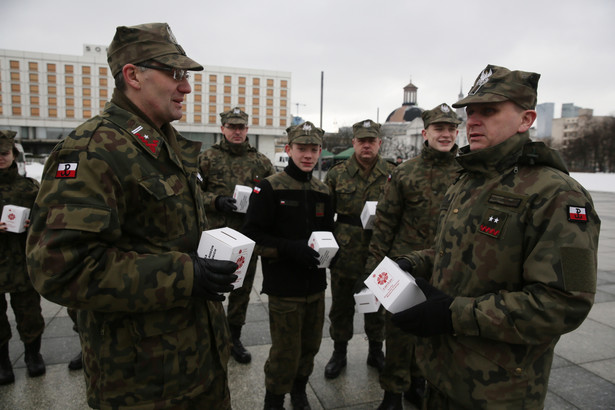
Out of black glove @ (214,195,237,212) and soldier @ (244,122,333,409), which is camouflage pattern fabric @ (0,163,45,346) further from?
soldier @ (244,122,333,409)

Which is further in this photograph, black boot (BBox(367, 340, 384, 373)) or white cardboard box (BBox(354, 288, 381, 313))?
black boot (BBox(367, 340, 384, 373))

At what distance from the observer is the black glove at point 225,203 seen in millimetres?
4609

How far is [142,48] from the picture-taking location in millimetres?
1895

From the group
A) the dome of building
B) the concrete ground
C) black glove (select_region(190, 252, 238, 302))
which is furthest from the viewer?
the dome of building

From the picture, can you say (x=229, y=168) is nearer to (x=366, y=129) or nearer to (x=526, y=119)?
(x=366, y=129)

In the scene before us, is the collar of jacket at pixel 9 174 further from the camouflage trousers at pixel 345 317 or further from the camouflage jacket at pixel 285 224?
the camouflage trousers at pixel 345 317

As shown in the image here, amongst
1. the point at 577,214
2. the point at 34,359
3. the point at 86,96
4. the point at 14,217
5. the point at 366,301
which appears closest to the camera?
the point at 577,214

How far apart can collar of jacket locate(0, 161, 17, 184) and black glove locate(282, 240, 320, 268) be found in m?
2.85

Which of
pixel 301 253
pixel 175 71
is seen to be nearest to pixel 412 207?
pixel 301 253

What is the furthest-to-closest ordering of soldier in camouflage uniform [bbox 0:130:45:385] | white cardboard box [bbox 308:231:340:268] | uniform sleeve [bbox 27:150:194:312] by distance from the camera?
soldier in camouflage uniform [bbox 0:130:45:385] → white cardboard box [bbox 308:231:340:268] → uniform sleeve [bbox 27:150:194:312]

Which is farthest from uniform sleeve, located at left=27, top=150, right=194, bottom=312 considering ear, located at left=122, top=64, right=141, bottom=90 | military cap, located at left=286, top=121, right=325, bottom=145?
military cap, located at left=286, top=121, right=325, bottom=145

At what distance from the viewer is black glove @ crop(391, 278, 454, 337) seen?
6.06 ft

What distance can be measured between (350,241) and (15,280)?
10.8ft

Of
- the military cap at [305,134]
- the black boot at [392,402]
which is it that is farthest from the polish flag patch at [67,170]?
the black boot at [392,402]
